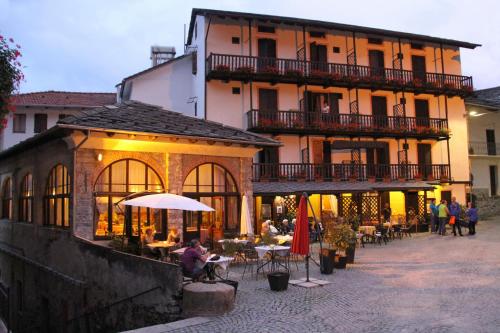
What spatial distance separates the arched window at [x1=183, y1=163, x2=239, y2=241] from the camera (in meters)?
15.6

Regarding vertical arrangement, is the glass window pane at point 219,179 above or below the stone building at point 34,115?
below

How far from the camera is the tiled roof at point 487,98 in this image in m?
33.2

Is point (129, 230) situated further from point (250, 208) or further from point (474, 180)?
point (474, 180)

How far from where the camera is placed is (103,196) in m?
13.6

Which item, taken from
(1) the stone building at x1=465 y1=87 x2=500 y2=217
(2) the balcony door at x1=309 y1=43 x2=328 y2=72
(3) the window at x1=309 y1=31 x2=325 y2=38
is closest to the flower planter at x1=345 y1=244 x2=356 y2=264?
(2) the balcony door at x1=309 y1=43 x2=328 y2=72

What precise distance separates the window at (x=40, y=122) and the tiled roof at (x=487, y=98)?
29.9 metres

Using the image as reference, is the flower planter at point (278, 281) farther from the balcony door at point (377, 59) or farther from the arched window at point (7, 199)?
the balcony door at point (377, 59)

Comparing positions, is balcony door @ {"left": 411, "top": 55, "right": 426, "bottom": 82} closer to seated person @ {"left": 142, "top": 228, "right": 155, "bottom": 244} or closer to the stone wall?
the stone wall

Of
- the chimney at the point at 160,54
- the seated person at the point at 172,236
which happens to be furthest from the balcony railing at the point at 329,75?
the seated person at the point at 172,236

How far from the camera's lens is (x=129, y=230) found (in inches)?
528

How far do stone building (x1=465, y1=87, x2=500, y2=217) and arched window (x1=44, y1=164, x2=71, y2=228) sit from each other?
2773cm

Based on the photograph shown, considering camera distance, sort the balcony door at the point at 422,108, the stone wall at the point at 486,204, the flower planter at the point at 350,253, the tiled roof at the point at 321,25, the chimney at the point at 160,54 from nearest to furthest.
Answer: the flower planter at the point at 350,253 → the tiled roof at the point at 321,25 → the balcony door at the point at 422,108 → the stone wall at the point at 486,204 → the chimney at the point at 160,54

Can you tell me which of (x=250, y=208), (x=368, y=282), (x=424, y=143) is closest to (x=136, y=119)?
(x=250, y=208)

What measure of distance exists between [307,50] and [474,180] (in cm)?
1573
